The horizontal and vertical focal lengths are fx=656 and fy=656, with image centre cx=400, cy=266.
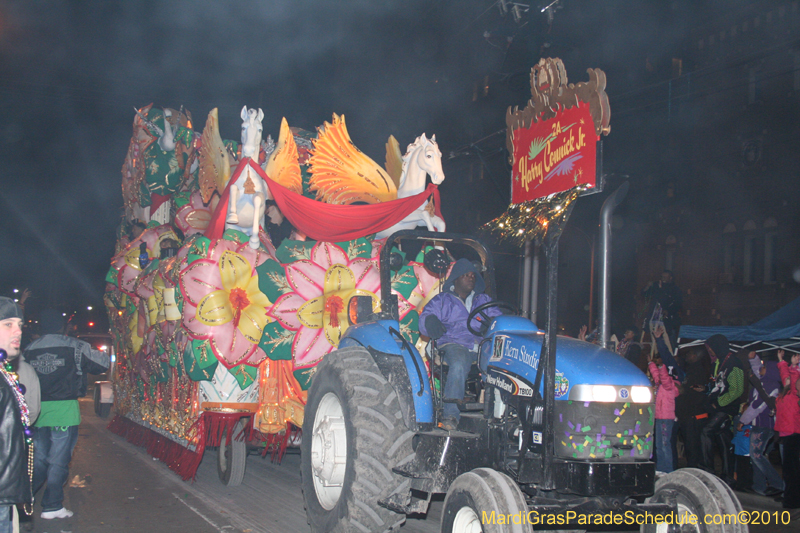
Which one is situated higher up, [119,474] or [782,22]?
[782,22]

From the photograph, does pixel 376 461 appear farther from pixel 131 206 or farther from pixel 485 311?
pixel 131 206

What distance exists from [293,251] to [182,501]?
2.52 metres

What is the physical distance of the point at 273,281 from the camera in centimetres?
625

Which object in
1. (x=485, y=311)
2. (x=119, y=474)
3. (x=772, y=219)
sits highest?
(x=772, y=219)

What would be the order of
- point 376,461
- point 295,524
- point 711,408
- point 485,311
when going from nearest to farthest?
point 376,461
point 485,311
point 295,524
point 711,408

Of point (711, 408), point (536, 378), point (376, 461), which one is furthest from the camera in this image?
point (711, 408)

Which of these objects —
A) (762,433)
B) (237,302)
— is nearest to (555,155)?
(237,302)

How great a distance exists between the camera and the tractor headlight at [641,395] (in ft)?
11.1

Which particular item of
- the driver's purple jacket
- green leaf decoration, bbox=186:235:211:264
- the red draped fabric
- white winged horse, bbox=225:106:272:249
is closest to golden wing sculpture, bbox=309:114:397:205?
the red draped fabric

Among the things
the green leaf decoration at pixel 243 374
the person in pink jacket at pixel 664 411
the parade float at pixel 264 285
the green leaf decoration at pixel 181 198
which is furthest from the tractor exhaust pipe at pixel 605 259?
the green leaf decoration at pixel 181 198

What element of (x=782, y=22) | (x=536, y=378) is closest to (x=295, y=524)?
(x=536, y=378)

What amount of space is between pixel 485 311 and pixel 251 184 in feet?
11.4

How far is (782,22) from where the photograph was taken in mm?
16188

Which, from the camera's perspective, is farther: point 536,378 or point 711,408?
point 711,408
